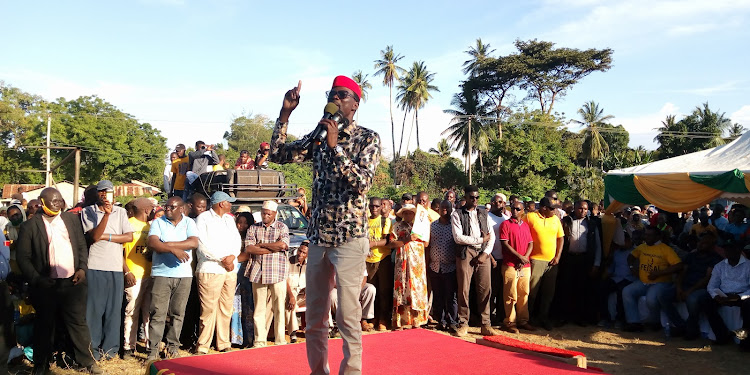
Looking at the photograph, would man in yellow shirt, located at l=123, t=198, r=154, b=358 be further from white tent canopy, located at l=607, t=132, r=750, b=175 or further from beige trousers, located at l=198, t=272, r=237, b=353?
white tent canopy, located at l=607, t=132, r=750, b=175

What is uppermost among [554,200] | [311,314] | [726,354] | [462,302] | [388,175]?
[388,175]

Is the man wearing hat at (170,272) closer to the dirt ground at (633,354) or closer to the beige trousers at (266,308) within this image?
the dirt ground at (633,354)

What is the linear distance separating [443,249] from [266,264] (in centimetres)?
273

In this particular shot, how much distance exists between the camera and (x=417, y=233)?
844 cm

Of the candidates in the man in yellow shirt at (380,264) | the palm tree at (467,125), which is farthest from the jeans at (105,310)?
the palm tree at (467,125)

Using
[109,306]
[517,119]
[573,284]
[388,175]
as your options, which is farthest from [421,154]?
[109,306]

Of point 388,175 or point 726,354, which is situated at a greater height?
point 388,175

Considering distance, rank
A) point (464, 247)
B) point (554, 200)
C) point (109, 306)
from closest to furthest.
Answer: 1. point (109, 306)
2. point (464, 247)
3. point (554, 200)

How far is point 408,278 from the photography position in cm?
841

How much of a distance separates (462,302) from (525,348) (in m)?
3.26

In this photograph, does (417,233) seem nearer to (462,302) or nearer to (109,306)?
(462,302)

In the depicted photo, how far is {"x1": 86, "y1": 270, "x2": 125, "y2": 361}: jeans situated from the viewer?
245 inches

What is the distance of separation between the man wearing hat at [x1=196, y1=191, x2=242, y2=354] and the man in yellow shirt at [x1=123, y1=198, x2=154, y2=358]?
68cm

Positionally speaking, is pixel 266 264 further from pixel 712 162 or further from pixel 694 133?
pixel 694 133
